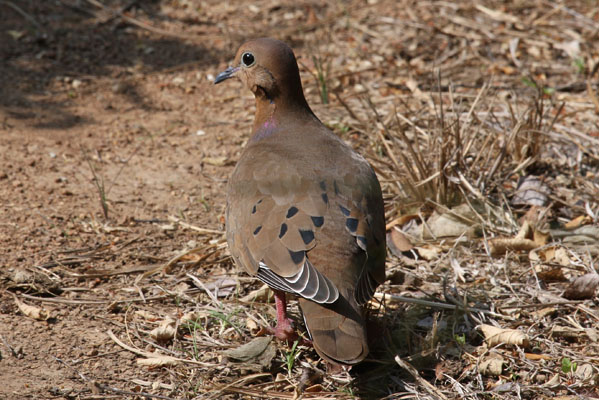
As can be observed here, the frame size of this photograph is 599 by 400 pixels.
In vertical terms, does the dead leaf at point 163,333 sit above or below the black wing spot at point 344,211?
below

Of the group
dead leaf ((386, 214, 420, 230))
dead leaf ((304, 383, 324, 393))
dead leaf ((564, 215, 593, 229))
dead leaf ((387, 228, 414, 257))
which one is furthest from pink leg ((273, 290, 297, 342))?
dead leaf ((564, 215, 593, 229))

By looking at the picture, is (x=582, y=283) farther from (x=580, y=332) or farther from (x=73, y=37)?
(x=73, y=37)

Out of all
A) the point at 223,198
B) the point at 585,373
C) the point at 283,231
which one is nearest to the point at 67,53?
the point at 223,198

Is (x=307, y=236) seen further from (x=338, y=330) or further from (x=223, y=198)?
(x=223, y=198)

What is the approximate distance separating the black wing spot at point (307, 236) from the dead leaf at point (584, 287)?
1.65m

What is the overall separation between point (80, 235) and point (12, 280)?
0.70 m

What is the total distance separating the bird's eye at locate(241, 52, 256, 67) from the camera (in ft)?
14.5

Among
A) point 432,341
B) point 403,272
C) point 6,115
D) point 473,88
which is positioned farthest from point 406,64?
point 432,341

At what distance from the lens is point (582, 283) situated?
4.03 meters

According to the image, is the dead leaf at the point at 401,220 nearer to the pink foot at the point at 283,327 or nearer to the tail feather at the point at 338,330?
the pink foot at the point at 283,327

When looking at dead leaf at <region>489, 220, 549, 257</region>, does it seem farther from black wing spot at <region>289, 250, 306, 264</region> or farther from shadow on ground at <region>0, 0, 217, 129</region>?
shadow on ground at <region>0, 0, 217, 129</region>

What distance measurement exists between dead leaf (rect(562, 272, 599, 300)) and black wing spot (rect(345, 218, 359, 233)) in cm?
144

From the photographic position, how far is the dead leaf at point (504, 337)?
364 cm

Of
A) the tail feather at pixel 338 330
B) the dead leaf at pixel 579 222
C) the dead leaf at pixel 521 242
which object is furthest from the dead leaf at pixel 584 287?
the tail feather at pixel 338 330
